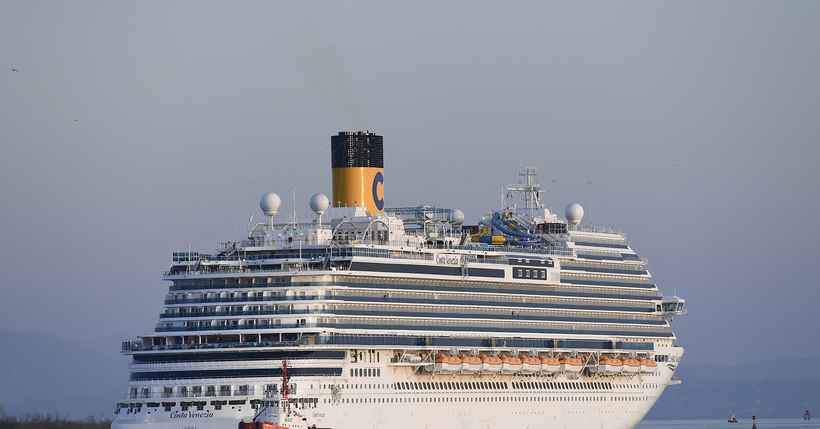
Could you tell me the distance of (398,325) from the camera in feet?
390

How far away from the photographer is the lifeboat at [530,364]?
128125 mm

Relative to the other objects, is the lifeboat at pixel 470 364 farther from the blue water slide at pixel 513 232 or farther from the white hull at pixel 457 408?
the blue water slide at pixel 513 232

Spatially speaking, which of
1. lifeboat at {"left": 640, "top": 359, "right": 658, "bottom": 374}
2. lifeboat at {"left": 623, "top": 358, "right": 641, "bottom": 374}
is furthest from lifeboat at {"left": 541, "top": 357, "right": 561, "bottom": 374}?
lifeboat at {"left": 640, "top": 359, "right": 658, "bottom": 374}

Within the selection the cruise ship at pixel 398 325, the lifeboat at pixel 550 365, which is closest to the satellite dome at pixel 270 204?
the cruise ship at pixel 398 325

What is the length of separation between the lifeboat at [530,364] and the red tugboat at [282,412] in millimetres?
22217

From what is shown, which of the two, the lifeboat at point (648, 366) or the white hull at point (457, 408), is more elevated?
the lifeboat at point (648, 366)

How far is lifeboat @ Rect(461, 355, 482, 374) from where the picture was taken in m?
123

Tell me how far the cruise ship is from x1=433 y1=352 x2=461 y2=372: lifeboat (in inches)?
5.7

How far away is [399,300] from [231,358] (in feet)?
40.4

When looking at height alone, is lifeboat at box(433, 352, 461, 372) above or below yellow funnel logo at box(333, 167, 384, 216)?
below

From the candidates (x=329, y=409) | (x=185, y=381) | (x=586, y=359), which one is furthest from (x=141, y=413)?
(x=586, y=359)

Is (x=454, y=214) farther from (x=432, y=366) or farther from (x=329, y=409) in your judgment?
(x=329, y=409)

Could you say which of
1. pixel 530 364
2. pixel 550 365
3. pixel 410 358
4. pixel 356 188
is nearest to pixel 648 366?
pixel 550 365

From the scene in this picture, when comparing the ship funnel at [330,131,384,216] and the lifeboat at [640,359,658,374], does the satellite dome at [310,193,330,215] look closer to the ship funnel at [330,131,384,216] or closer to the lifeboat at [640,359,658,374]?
the ship funnel at [330,131,384,216]
